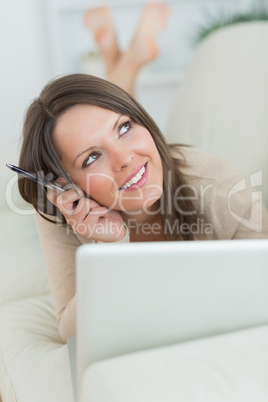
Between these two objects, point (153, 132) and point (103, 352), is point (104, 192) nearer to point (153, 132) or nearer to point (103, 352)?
point (153, 132)

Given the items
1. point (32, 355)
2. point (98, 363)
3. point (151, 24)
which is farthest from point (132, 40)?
point (98, 363)

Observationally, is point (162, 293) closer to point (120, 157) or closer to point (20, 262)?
point (120, 157)

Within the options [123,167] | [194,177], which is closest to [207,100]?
[194,177]

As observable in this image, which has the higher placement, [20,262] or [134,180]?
[134,180]

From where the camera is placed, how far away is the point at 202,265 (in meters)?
0.64

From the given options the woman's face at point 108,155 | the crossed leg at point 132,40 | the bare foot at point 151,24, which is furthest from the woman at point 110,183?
the bare foot at point 151,24

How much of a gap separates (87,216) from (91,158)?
0.31 feet

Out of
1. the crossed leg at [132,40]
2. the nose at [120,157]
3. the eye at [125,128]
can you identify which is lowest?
the nose at [120,157]

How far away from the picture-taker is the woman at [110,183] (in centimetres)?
74

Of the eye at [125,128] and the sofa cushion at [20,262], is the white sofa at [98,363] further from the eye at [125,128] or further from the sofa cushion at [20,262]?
the eye at [125,128]

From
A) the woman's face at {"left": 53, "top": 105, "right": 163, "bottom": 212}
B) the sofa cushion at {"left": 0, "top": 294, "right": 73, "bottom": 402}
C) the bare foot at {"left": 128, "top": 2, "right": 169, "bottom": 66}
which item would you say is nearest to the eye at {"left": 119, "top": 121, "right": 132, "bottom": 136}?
the woman's face at {"left": 53, "top": 105, "right": 163, "bottom": 212}

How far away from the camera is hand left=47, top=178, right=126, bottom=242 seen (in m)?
0.76

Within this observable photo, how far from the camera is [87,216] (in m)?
0.79

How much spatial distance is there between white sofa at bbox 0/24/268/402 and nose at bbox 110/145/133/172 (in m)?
0.16
